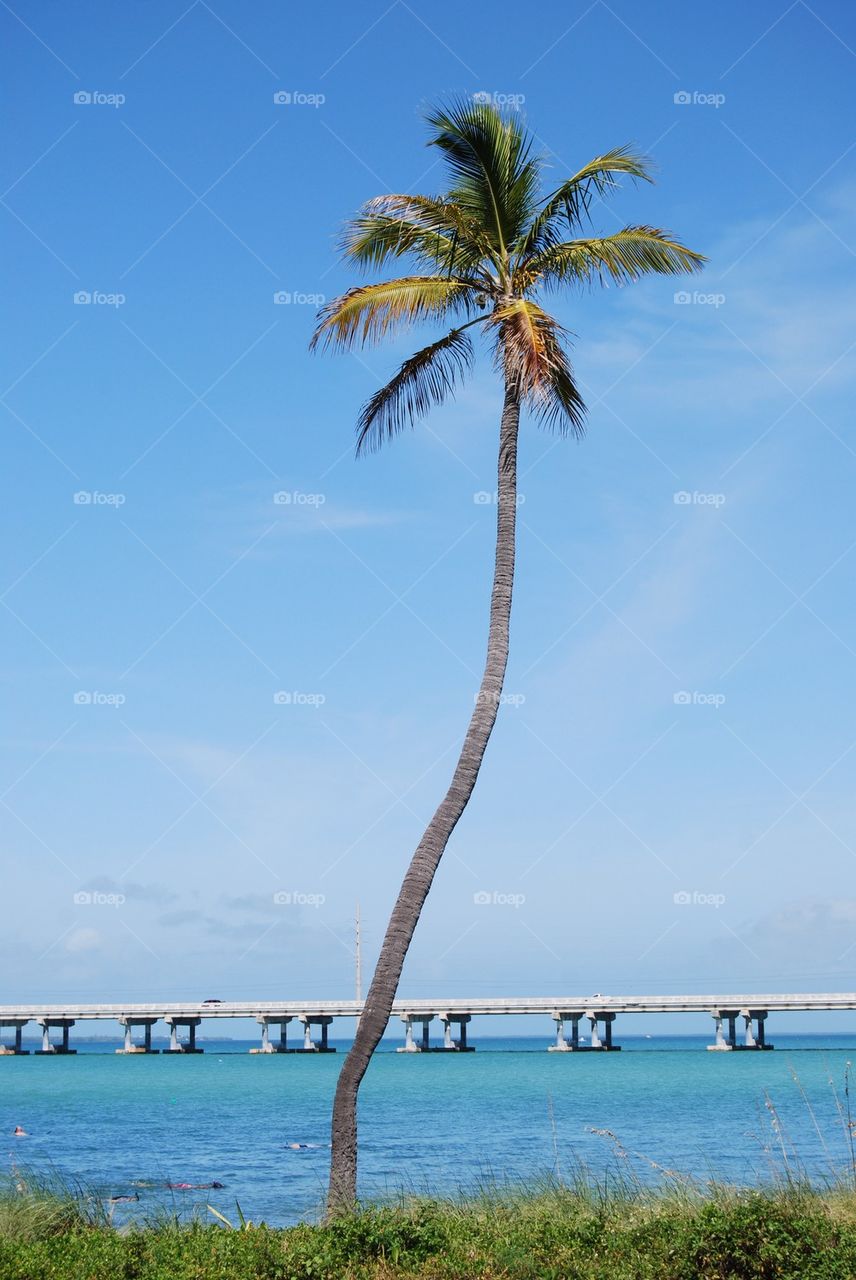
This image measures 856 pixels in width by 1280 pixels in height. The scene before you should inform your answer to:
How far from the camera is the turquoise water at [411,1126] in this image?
23.9 meters

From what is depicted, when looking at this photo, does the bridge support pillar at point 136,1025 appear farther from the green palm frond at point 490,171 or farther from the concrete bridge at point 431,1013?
the green palm frond at point 490,171

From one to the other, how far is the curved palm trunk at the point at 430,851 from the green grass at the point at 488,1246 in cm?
77

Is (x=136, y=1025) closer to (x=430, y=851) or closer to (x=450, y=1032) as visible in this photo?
(x=450, y=1032)

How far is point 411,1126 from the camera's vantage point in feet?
128

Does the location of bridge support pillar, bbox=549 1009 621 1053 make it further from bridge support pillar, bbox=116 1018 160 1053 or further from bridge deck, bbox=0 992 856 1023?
bridge support pillar, bbox=116 1018 160 1053

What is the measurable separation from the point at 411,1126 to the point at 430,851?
98.3ft

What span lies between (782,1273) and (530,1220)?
3.09m

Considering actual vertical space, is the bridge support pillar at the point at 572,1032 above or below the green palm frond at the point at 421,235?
below

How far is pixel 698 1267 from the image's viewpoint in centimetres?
897

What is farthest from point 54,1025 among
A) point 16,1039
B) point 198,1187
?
point 198,1187

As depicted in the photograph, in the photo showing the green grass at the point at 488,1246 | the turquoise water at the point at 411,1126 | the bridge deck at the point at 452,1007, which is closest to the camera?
the green grass at the point at 488,1246

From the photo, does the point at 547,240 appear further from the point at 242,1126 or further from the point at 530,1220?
the point at 242,1126

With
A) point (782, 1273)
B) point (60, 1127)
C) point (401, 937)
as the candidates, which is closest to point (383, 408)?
point (401, 937)

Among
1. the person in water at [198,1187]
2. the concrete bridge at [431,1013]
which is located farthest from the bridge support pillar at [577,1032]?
the person in water at [198,1187]
